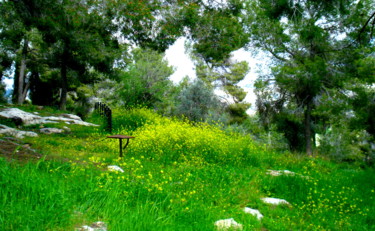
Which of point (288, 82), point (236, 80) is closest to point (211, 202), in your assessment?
point (288, 82)

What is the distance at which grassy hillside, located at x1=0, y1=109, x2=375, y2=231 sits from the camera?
2.76 metres

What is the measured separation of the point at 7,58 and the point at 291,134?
26536mm

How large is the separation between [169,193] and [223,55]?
759cm

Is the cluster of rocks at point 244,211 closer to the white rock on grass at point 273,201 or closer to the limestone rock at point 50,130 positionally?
the white rock on grass at point 273,201

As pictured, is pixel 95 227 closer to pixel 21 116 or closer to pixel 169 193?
pixel 169 193

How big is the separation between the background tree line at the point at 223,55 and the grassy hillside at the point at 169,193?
148 inches

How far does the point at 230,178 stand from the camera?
5.98m

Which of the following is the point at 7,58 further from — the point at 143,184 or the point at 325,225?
the point at 325,225

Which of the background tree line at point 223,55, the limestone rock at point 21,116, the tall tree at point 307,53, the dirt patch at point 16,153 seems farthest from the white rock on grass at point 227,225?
the tall tree at point 307,53

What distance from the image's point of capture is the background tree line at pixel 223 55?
8.54 metres

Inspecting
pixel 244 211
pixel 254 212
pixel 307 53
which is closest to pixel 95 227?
pixel 244 211

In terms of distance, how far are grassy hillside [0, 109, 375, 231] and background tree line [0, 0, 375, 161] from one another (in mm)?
3750

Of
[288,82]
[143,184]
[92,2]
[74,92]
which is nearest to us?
[143,184]

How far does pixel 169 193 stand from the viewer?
3.92 m
